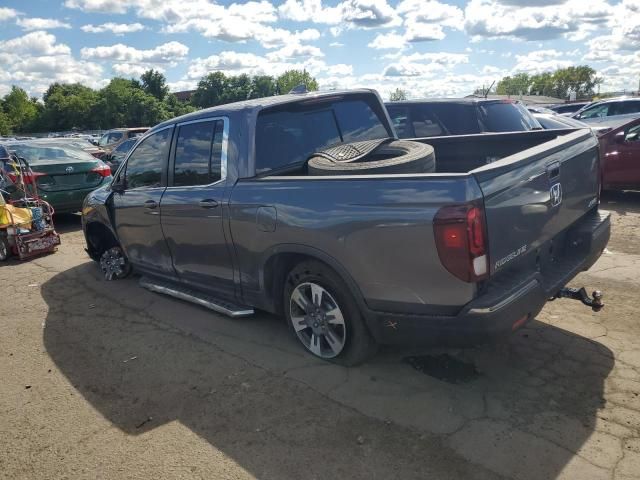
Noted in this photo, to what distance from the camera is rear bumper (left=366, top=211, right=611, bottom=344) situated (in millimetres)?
2881

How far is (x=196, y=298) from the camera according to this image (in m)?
4.74

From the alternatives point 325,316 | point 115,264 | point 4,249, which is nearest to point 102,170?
point 4,249

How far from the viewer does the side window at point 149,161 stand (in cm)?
490

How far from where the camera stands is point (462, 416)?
10.3 ft

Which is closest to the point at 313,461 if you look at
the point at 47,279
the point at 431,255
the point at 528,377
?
the point at 431,255

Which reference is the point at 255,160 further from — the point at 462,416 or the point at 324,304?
the point at 462,416

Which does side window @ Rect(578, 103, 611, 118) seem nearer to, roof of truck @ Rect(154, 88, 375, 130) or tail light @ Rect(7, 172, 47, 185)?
roof of truck @ Rect(154, 88, 375, 130)

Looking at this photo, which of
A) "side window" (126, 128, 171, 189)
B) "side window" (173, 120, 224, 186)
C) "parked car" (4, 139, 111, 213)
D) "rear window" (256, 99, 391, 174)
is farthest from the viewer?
"parked car" (4, 139, 111, 213)

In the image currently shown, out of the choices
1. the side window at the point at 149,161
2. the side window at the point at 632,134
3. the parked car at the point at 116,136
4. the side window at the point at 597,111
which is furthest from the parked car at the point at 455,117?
the parked car at the point at 116,136

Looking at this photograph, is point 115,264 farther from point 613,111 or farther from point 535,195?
point 613,111

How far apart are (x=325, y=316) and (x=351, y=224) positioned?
0.84 m

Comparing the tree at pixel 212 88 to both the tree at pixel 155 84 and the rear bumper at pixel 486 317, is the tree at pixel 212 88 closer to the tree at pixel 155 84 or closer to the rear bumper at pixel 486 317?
the tree at pixel 155 84

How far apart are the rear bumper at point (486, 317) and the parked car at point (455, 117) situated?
4.75m

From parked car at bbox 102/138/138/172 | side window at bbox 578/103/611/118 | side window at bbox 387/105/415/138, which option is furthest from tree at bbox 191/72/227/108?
side window at bbox 387/105/415/138
